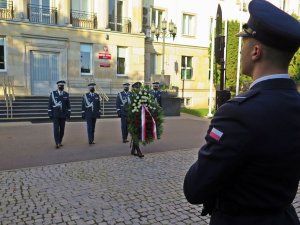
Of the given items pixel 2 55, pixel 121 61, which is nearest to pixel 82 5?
pixel 121 61

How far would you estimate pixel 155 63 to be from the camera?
25.5 metres

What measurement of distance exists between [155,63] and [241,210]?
2440cm

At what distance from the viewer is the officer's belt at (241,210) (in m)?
1.45

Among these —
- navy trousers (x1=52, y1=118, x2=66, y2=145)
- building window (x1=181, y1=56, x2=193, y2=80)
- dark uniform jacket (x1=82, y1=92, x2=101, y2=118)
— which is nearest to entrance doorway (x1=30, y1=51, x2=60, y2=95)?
building window (x1=181, y1=56, x2=193, y2=80)

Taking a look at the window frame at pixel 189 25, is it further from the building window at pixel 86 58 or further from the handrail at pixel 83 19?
the building window at pixel 86 58

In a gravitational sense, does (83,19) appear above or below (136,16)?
below

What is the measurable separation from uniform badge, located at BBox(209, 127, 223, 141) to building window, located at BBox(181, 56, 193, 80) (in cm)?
2558

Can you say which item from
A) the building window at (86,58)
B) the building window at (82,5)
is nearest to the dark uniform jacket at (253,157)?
the building window at (86,58)

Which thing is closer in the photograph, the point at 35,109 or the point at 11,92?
the point at 35,109

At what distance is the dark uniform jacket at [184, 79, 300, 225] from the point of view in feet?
4.42

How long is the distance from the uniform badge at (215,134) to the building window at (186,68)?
1007 inches

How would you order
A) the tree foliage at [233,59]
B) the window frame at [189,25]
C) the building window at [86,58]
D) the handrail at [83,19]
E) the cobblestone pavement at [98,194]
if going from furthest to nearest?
the window frame at [189,25] → the tree foliage at [233,59] → the building window at [86,58] → the handrail at [83,19] → the cobblestone pavement at [98,194]

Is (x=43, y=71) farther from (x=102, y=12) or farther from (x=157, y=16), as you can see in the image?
(x=157, y=16)

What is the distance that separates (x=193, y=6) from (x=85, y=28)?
1012 cm
